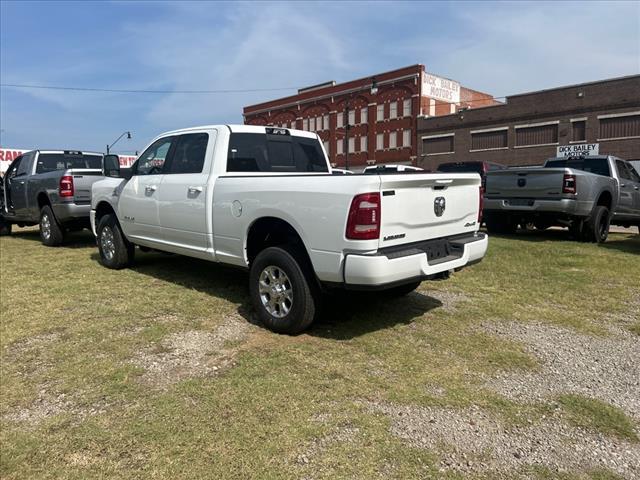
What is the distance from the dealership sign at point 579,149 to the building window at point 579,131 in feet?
2.74

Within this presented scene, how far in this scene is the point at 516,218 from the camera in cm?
1073

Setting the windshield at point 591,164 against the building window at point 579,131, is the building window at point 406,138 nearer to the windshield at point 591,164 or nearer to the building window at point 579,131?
the building window at point 579,131

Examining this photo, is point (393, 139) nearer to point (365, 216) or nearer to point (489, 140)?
point (489, 140)

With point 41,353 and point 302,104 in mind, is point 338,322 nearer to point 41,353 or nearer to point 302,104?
point 41,353

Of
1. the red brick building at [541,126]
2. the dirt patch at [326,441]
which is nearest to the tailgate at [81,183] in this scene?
the dirt patch at [326,441]

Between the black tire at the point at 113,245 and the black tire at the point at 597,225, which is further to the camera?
the black tire at the point at 597,225

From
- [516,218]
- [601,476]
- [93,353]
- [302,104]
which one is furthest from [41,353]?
[302,104]

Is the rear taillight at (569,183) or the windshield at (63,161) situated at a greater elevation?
the windshield at (63,161)

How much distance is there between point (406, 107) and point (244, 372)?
50.1m

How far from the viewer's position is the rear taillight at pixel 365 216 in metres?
3.75

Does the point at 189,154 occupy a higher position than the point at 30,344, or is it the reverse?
the point at 189,154

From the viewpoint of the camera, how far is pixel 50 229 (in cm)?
981

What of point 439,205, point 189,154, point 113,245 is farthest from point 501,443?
point 113,245

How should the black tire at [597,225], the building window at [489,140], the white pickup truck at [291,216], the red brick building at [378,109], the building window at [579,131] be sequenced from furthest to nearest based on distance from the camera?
1. the red brick building at [378,109]
2. the building window at [489,140]
3. the building window at [579,131]
4. the black tire at [597,225]
5. the white pickup truck at [291,216]
